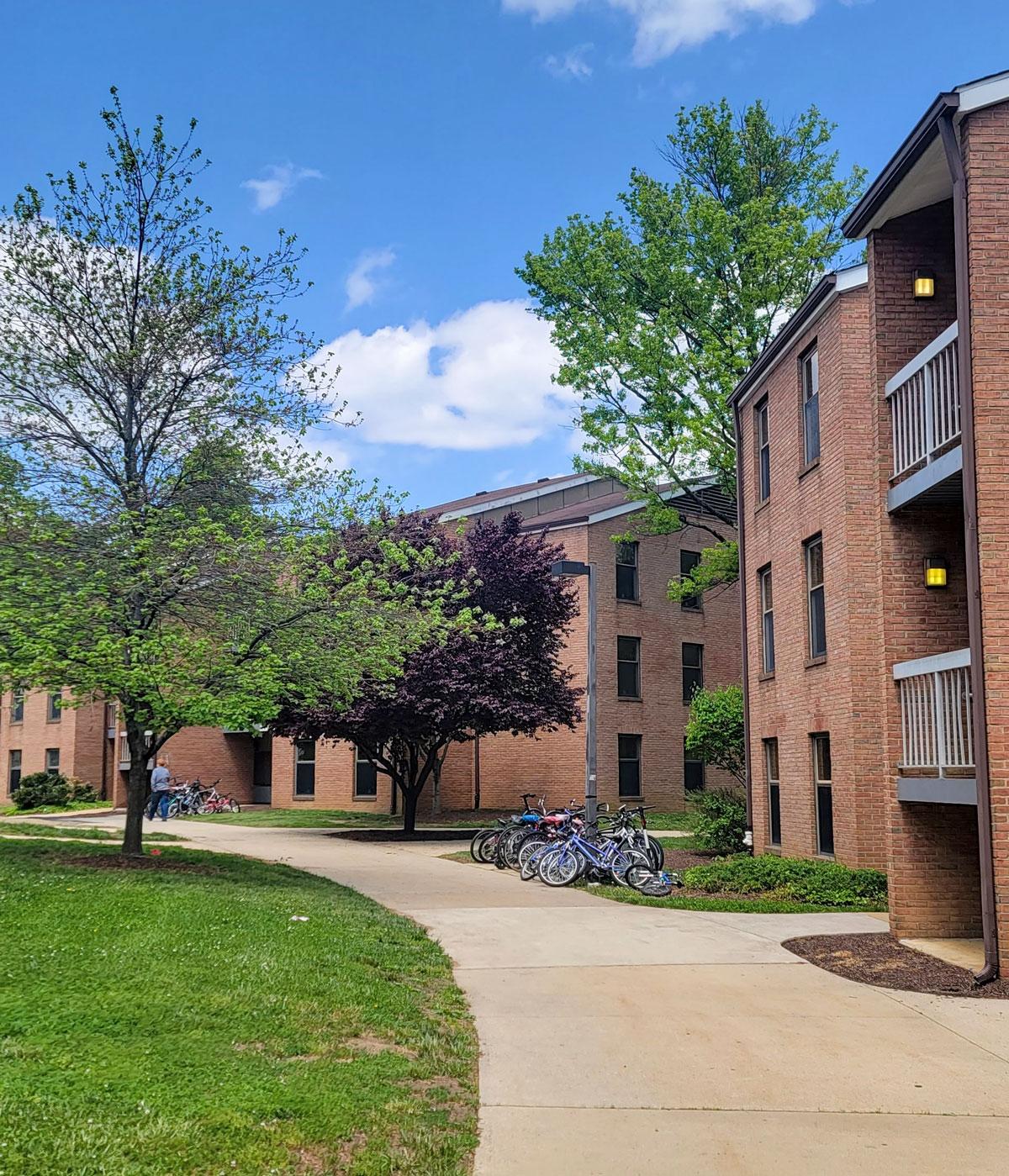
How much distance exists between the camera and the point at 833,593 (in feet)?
55.2

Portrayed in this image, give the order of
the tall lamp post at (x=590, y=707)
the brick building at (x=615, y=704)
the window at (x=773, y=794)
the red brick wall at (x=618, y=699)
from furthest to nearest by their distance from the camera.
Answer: the brick building at (x=615, y=704), the red brick wall at (x=618, y=699), the tall lamp post at (x=590, y=707), the window at (x=773, y=794)

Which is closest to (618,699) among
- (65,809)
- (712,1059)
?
(65,809)

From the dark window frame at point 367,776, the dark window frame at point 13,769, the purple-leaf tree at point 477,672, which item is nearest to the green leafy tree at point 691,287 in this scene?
the purple-leaf tree at point 477,672

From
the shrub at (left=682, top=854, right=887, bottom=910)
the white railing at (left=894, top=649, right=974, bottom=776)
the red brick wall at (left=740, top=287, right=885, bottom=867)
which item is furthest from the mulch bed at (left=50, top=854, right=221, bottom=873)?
the white railing at (left=894, top=649, right=974, bottom=776)

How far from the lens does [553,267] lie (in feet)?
98.8

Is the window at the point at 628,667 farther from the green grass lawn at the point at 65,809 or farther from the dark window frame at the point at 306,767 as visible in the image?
the green grass lawn at the point at 65,809

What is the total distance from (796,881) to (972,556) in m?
6.60

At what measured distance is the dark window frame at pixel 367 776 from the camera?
1535 inches

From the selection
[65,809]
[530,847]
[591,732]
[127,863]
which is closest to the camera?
[127,863]

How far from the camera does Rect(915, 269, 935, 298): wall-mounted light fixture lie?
12773 millimetres

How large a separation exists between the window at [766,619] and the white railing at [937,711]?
26.2 ft

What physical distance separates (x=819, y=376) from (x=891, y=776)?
282 inches

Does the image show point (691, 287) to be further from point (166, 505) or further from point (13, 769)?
point (13, 769)

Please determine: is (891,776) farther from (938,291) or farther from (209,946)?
(209,946)
